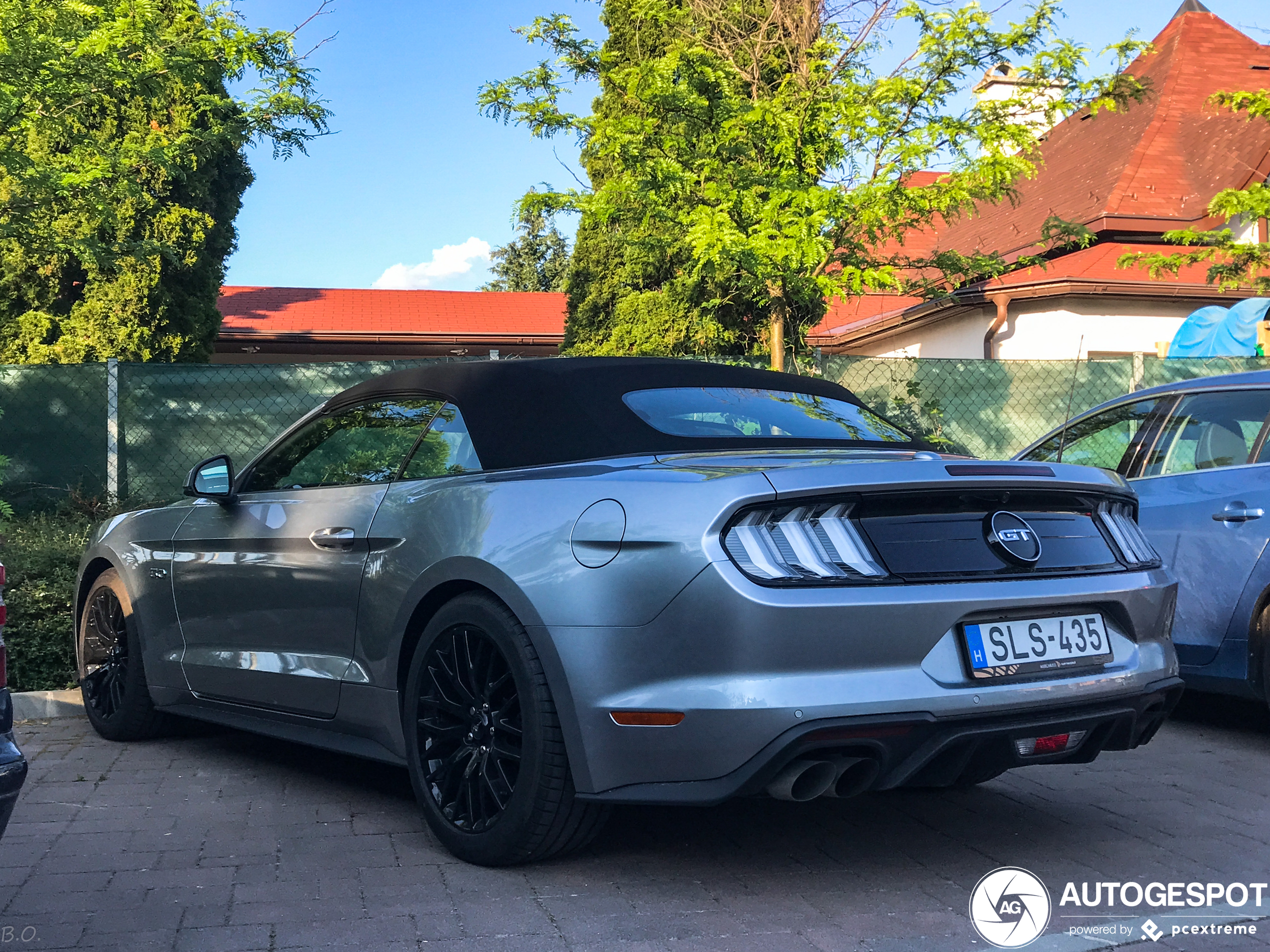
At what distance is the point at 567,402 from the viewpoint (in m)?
3.84

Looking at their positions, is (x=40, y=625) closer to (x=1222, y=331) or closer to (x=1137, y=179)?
(x=1222, y=331)

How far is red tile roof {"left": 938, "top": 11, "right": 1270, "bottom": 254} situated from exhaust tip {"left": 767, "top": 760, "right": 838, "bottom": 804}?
15968 millimetres

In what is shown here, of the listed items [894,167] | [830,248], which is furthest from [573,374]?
[894,167]

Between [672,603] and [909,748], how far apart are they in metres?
0.68

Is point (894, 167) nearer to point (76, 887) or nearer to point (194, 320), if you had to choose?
point (76, 887)

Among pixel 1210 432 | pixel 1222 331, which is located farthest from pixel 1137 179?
pixel 1210 432

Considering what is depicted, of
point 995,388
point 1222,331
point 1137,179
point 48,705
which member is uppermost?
point 1137,179

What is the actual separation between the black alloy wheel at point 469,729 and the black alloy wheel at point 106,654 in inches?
88.8

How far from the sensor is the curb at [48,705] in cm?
593

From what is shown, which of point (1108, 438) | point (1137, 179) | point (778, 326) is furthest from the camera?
point (1137, 179)

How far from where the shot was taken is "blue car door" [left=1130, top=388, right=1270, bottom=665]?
16.8 ft

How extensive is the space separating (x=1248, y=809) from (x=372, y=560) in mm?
3106

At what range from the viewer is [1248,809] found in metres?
4.22

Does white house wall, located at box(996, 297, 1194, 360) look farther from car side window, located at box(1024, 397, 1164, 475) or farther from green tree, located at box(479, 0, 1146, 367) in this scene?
car side window, located at box(1024, 397, 1164, 475)
